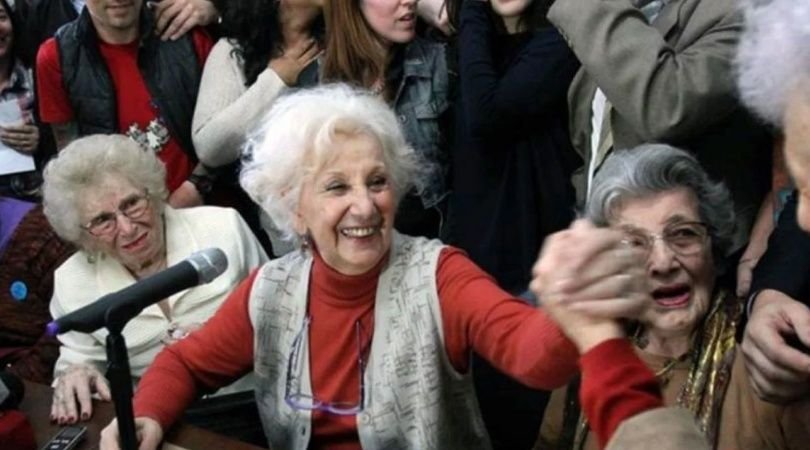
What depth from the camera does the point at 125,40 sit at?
9.73 ft

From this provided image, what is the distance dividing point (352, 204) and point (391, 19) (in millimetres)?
754

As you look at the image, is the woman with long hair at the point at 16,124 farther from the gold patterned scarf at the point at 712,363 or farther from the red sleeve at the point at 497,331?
the gold patterned scarf at the point at 712,363

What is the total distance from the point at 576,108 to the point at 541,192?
0.22 meters

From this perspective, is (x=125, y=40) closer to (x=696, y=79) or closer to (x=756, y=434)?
(x=696, y=79)

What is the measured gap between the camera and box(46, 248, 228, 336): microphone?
5.14ft

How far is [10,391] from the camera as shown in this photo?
84.6 inches

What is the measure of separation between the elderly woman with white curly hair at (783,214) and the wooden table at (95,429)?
86 cm

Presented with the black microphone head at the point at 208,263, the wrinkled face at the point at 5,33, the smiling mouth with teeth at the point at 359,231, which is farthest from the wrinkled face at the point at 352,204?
the wrinkled face at the point at 5,33

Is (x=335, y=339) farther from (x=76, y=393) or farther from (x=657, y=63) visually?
(x=657, y=63)

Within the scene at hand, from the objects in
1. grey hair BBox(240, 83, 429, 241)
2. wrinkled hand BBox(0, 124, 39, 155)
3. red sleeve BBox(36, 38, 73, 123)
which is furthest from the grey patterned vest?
wrinkled hand BBox(0, 124, 39, 155)

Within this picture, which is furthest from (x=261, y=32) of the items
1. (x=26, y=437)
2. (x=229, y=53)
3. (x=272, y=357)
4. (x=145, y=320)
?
(x=26, y=437)

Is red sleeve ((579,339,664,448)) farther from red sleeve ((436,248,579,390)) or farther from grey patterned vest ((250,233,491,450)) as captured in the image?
grey patterned vest ((250,233,491,450))

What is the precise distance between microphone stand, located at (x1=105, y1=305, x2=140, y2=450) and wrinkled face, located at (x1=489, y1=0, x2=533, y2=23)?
1153 mm

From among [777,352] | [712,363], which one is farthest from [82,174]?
[777,352]
